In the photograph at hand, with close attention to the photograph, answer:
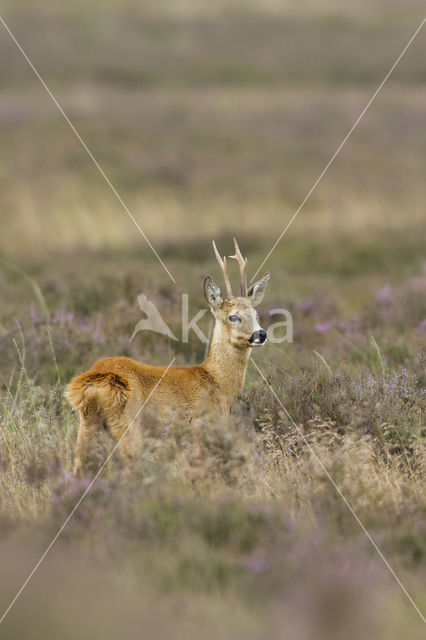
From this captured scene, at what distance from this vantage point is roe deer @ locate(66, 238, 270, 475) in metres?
6.29

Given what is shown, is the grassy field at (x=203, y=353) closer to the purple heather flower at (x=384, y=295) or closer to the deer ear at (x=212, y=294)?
the purple heather flower at (x=384, y=295)

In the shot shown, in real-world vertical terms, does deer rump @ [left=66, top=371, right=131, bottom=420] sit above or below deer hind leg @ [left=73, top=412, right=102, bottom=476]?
above

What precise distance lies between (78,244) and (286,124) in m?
11.1

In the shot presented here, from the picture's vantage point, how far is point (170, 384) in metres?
6.78

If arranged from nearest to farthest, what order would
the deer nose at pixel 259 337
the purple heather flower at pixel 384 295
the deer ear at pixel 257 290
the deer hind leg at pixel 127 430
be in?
the deer hind leg at pixel 127 430 → the deer nose at pixel 259 337 → the deer ear at pixel 257 290 → the purple heather flower at pixel 384 295

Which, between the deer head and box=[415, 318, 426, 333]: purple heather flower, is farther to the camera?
box=[415, 318, 426, 333]: purple heather flower

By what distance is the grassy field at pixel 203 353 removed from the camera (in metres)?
4.59

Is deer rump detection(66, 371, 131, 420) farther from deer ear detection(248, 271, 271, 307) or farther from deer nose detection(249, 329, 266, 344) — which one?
deer ear detection(248, 271, 271, 307)

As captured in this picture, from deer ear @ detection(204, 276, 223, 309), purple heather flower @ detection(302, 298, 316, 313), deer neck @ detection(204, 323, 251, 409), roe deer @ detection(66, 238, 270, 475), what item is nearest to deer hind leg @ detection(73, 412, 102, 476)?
roe deer @ detection(66, 238, 270, 475)

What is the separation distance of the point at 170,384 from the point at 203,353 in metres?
3.27

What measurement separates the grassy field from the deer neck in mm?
226

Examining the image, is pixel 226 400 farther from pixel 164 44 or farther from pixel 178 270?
pixel 164 44

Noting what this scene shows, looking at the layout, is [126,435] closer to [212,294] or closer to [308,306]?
[212,294]

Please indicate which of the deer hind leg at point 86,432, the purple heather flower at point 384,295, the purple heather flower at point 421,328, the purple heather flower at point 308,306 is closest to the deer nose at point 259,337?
the deer hind leg at point 86,432
